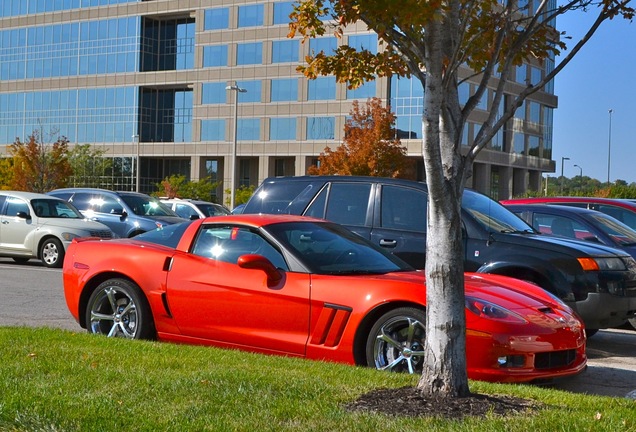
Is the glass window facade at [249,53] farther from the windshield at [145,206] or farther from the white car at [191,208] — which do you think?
the windshield at [145,206]

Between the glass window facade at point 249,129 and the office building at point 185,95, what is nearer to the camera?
the office building at point 185,95

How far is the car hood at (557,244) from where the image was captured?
1043 centimetres

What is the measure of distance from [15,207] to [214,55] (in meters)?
45.8

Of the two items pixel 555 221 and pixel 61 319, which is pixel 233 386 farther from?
pixel 555 221

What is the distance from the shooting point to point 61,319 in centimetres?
1124

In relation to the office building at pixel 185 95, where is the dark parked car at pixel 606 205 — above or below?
below

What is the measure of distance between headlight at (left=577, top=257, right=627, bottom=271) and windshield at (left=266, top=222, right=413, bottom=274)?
255 cm

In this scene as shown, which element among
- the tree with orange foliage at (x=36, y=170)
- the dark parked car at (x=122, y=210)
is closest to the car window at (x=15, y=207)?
the dark parked car at (x=122, y=210)

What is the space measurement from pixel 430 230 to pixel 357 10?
1.56 m

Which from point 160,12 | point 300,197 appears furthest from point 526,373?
point 160,12

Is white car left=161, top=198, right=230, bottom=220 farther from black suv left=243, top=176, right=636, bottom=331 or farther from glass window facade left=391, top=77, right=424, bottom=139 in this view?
glass window facade left=391, top=77, right=424, bottom=139

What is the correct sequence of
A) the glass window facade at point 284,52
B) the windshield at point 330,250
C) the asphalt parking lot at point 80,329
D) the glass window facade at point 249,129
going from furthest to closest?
the glass window facade at point 249,129, the glass window facade at point 284,52, the windshield at point 330,250, the asphalt parking lot at point 80,329

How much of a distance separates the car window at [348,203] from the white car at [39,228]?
10.5m

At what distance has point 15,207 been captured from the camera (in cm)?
2142
